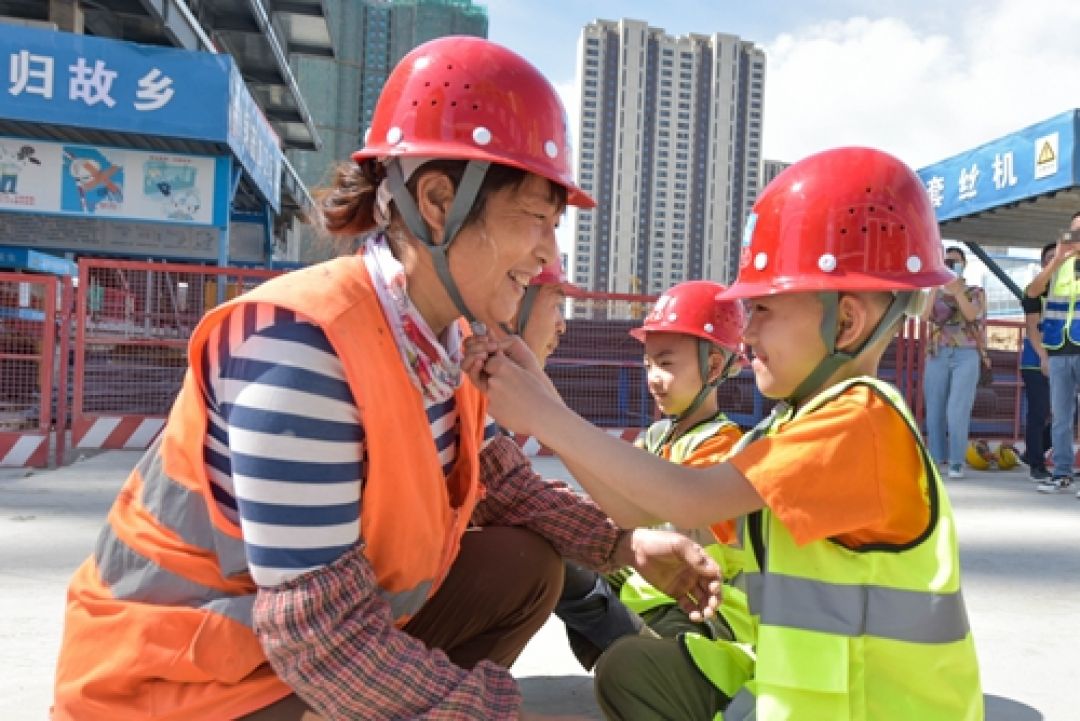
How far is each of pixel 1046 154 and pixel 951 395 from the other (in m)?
3.70

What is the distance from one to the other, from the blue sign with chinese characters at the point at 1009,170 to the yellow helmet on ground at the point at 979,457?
8.43ft

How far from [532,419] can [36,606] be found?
238 cm

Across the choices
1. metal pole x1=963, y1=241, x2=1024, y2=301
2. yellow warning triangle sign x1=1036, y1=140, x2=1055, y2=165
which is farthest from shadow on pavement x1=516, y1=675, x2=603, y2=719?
metal pole x1=963, y1=241, x2=1024, y2=301

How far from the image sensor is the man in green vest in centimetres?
601

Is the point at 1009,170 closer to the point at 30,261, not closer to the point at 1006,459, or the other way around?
the point at 1006,459

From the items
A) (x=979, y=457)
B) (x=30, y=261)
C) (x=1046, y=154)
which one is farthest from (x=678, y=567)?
(x=30, y=261)

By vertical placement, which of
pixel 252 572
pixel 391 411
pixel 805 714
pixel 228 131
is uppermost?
pixel 228 131

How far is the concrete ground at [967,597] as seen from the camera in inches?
93.4

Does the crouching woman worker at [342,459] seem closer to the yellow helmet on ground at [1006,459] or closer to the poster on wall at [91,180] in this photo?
the yellow helmet on ground at [1006,459]

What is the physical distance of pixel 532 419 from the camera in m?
1.51

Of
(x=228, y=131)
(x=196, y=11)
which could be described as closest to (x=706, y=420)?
(x=228, y=131)

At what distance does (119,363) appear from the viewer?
736 centimetres

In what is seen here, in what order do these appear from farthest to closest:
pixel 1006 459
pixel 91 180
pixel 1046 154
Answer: pixel 91 180
pixel 1046 154
pixel 1006 459

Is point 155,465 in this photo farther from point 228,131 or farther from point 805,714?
point 228,131
